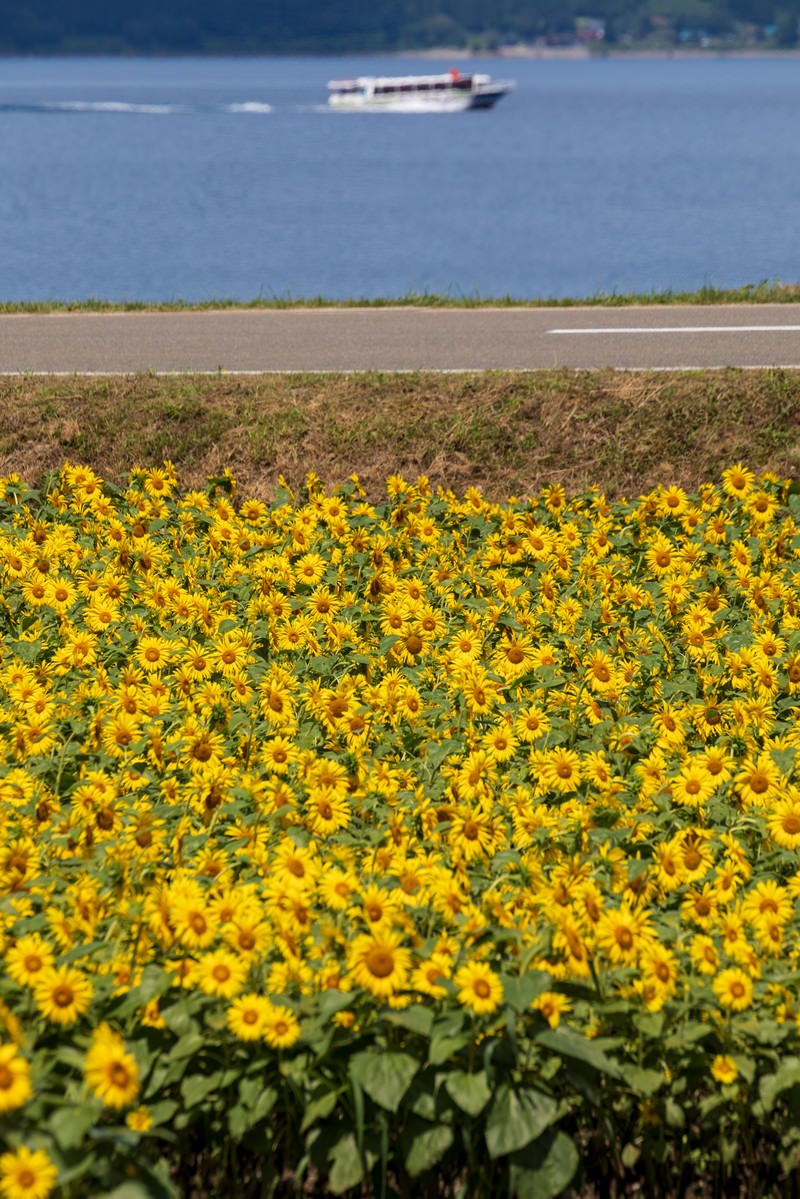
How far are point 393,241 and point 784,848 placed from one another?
137ft

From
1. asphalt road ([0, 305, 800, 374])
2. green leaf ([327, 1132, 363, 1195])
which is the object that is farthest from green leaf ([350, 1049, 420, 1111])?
asphalt road ([0, 305, 800, 374])

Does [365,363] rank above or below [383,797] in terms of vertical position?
below

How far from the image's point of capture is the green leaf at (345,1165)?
10.0 ft

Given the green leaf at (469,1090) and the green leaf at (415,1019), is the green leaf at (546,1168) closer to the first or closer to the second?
the green leaf at (469,1090)

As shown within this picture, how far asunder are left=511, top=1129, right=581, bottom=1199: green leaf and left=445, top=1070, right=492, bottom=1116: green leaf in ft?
0.49

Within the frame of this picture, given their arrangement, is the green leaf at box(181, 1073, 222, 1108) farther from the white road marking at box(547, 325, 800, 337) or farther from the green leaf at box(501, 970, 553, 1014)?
the white road marking at box(547, 325, 800, 337)

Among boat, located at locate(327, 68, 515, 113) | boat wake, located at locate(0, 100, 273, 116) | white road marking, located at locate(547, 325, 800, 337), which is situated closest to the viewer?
white road marking, located at locate(547, 325, 800, 337)

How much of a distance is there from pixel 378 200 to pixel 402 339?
44.2 meters

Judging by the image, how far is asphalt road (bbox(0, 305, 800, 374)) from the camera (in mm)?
11344

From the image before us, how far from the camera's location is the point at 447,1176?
3373mm

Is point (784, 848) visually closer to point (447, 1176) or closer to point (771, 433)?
Result: point (447, 1176)

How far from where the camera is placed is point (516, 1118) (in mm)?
3025

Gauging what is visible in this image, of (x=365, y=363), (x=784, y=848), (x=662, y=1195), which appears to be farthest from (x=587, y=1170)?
(x=365, y=363)

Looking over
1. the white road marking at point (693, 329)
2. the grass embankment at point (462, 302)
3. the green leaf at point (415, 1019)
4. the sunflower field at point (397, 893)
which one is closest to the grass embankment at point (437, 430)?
the white road marking at point (693, 329)
